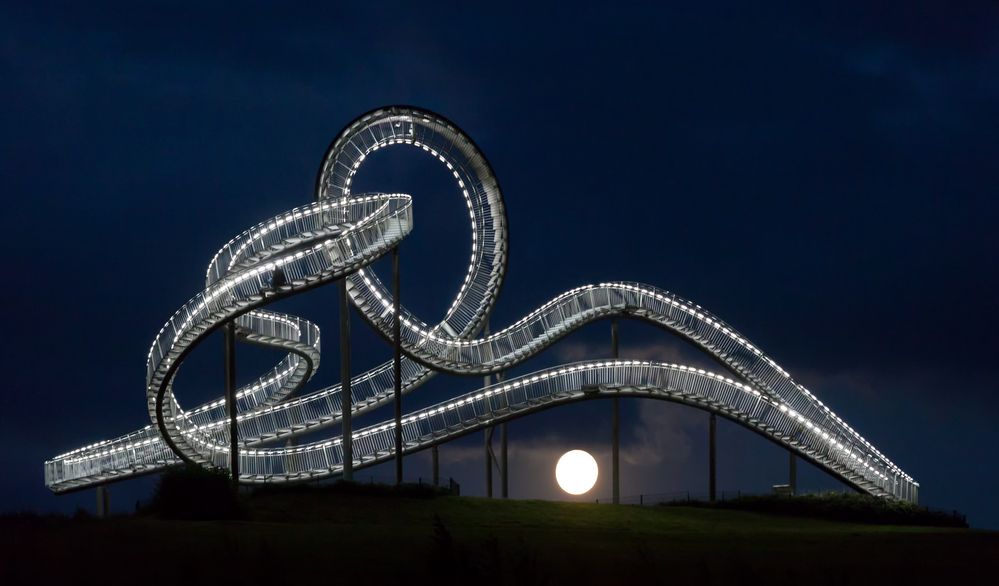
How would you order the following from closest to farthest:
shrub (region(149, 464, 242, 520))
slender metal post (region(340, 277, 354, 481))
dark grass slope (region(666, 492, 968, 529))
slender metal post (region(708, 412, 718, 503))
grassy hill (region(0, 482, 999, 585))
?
grassy hill (region(0, 482, 999, 585)), shrub (region(149, 464, 242, 520)), slender metal post (region(340, 277, 354, 481)), dark grass slope (region(666, 492, 968, 529)), slender metal post (region(708, 412, 718, 503))

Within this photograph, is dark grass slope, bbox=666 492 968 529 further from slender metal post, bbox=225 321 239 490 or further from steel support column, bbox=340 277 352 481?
slender metal post, bbox=225 321 239 490

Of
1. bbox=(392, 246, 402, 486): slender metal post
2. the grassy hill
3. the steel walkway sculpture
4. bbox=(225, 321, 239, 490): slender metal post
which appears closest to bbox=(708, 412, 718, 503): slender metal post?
the steel walkway sculpture

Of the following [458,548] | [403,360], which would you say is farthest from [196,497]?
[403,360]

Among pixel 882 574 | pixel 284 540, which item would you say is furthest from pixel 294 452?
pixel 882 574

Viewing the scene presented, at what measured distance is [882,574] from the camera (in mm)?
22297

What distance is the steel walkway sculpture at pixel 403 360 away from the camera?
4059 centimetres

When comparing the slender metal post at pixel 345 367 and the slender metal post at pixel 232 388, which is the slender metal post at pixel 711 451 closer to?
the slender metal post at pixel 345 367

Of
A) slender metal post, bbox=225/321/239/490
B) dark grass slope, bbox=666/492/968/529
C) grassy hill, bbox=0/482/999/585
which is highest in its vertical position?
slender metal post, bbox=225/321/239/490

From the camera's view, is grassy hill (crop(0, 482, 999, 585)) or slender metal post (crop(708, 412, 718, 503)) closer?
grassy hill (crop(0, 482, 999, 585))

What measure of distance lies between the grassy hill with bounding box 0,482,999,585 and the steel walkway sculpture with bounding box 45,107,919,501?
6416 millimetres

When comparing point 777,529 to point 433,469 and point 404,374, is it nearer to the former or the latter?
point 433,469

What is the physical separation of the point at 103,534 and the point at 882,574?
1361 cm

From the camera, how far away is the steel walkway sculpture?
1598 inches

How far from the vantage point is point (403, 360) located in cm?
5128
